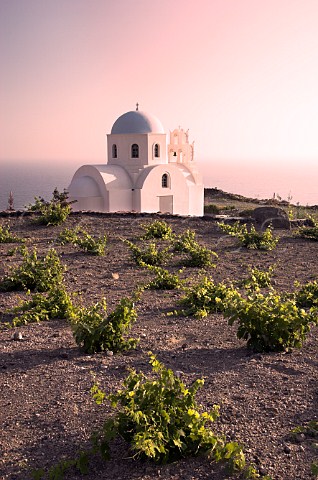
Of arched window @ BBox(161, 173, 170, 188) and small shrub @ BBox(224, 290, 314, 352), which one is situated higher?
arched window @ BBox(161, 173, 170, 188)

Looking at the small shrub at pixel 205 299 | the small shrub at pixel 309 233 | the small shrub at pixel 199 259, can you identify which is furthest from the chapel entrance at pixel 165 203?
the small shrub at pixel 205 299

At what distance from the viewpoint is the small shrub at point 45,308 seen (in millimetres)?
6345

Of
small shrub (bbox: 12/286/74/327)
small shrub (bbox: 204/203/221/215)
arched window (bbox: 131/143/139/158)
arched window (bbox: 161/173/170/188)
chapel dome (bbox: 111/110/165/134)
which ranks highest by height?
chapel dome (bbox: 111/110/165/134)

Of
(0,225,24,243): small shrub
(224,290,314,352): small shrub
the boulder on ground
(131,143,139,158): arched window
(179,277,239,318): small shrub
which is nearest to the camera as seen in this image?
(224,290,314,352): small shrub

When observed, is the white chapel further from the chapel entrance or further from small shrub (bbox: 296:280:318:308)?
small shrub (bbox: 296:280:318:308)

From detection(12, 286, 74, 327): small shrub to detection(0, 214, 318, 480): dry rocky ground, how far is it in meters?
0.12

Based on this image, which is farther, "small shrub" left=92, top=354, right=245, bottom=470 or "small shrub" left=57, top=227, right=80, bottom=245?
"small shrub" left=57, top=227, right=80, bottom=245

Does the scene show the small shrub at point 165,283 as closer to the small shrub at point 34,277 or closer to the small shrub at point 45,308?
the small shrub at point 34,277

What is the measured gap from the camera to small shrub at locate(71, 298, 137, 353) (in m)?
5.21

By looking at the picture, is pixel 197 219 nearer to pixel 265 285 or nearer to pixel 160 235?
pixel 160 235

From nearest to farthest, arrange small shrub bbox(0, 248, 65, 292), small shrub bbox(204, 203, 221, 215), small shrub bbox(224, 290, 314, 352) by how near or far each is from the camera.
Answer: small shrub bbox(224, 290, 314, 352) → small shrub bbox(0, 248, 65, 292) → small shrub bbox(204, 203, 221, 215)

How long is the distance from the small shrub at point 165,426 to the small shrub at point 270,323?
165 cm

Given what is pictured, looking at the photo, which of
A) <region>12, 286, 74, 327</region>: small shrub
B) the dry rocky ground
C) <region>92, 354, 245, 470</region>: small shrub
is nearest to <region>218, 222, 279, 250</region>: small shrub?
the dry rocky ground

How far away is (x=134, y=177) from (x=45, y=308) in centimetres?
1786
